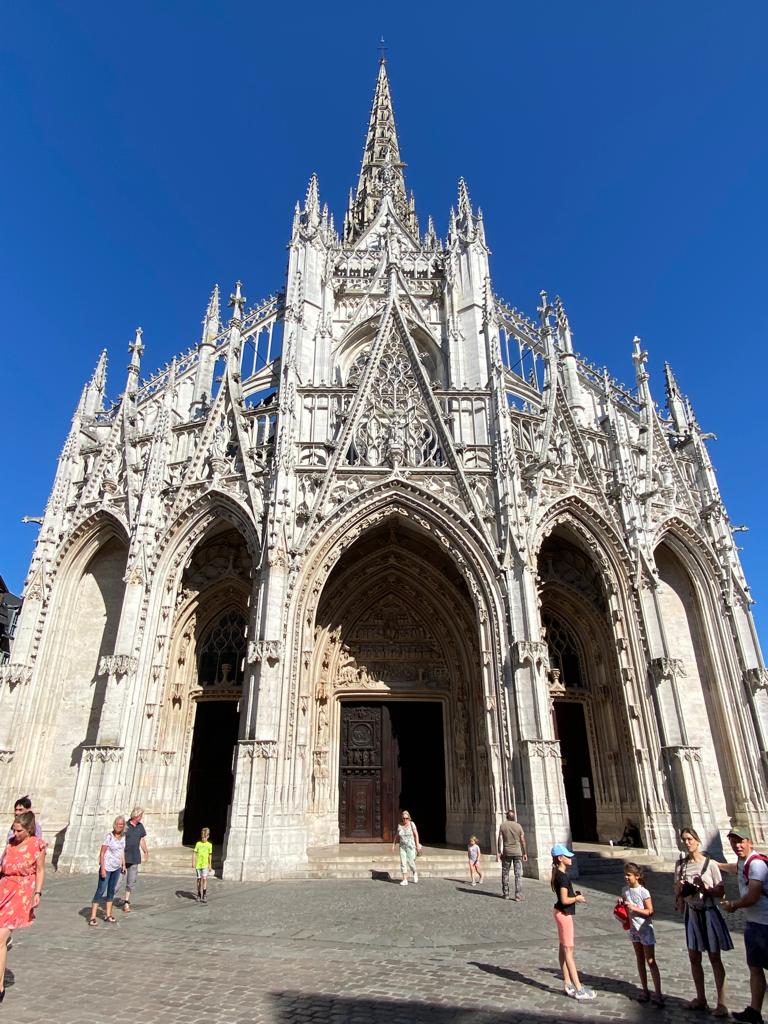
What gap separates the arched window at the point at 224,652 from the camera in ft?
58.5

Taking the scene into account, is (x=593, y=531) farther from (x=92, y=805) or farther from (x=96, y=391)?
(x=96, y=391)

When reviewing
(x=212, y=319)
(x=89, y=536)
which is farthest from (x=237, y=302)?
(x=89, y=536)

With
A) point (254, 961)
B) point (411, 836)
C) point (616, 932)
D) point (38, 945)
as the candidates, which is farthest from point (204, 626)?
point (616, 932)

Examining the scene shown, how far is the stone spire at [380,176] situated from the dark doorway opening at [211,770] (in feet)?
77.6

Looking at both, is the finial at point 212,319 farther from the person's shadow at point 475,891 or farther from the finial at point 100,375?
the person's shadow at point 475,891

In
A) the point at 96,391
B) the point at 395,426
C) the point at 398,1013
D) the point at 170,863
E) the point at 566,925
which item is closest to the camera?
the point at 398,1013

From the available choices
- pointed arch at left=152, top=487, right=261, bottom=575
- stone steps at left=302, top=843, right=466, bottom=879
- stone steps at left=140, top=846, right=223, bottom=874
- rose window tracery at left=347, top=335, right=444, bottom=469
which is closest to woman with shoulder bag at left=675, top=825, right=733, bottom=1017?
→ stone steps at left=302, top=843, right=466, bottom=879

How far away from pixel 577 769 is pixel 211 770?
35.0 feet

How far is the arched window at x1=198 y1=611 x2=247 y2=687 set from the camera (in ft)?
58.5

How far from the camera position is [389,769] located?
17.5m

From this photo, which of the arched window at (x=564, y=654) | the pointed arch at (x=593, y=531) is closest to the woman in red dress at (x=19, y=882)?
the pointed arch at (x=593, y=531)

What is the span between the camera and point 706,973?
623 cm

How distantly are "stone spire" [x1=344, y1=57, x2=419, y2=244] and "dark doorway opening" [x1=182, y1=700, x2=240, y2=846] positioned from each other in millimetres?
23664

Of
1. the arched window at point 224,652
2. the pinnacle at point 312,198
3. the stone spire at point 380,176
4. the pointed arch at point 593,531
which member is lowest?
the arched window at point 224,652
